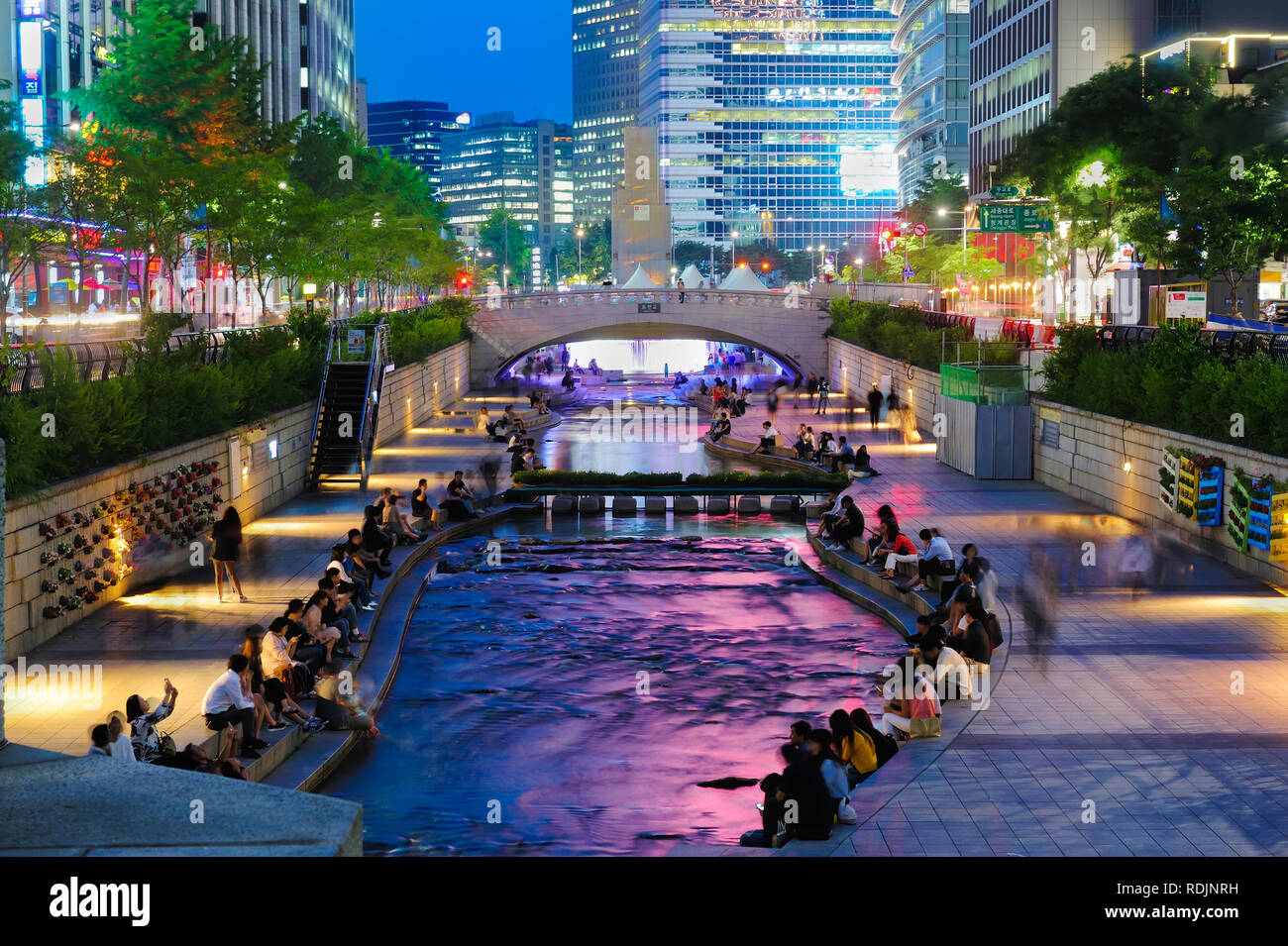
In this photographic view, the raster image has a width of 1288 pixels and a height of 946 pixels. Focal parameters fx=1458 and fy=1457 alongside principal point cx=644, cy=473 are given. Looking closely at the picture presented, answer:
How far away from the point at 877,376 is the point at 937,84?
259 feet

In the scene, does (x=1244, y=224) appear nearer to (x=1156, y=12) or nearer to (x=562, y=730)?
(x=562, y=730)

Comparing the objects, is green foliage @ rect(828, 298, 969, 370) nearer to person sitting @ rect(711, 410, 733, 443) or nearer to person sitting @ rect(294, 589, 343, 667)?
person sitting @ rect(711, 410, 733, 443)

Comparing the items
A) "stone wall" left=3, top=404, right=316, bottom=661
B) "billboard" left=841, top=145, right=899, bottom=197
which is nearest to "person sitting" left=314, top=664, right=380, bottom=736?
"stone wall" left=3, top=404, right=316, bottom=661

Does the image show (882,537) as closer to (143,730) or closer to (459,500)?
(459,500)

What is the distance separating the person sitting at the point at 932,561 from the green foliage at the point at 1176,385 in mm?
5328

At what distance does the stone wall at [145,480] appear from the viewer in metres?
18.4

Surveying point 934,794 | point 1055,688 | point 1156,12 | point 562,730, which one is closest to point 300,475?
point 562,730

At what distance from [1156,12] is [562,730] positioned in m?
78.1

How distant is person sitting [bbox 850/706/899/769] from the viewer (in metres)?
14.3

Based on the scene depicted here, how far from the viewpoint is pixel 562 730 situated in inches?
687

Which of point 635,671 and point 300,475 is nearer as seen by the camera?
point 635,671

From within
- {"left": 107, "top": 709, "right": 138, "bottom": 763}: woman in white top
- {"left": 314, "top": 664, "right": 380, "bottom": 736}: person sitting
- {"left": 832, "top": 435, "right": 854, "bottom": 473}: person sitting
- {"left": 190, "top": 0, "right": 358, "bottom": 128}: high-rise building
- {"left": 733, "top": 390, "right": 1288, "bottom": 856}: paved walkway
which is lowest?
{"left": 314, "top": 664, "right": 380, "bottom": 736}: person sitting

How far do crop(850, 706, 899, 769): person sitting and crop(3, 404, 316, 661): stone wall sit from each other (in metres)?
7.91

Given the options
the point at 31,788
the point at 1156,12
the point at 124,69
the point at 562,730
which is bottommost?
the point at 562,730
